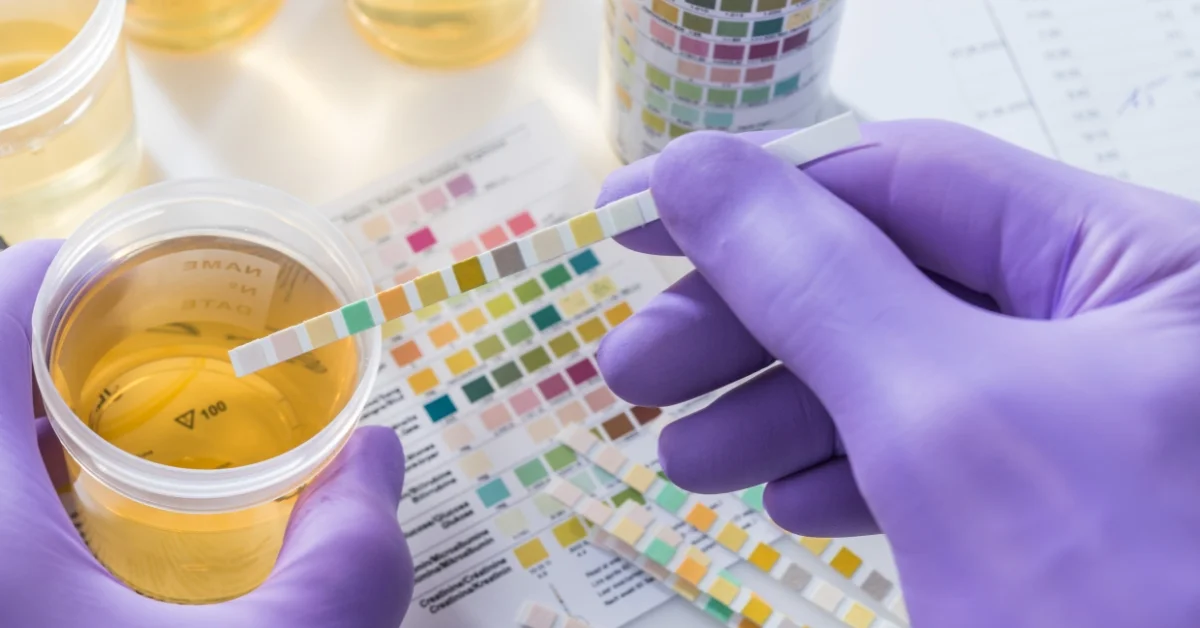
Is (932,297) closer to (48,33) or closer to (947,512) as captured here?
(947,512)

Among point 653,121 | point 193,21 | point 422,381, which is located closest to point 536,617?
point 422,381

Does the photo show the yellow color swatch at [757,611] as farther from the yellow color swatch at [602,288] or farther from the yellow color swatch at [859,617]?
the yellow color swatch at [602,288]

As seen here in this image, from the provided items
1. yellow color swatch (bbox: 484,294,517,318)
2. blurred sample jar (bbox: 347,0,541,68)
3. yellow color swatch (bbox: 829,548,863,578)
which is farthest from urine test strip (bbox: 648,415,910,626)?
blurred sample jar (bbox: 347,0,541,68)

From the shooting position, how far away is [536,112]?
665mm

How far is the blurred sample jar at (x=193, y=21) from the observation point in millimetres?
646

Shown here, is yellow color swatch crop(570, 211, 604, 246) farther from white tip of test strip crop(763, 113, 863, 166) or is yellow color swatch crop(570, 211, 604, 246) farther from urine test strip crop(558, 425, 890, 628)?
urine test strip crop(558, 425, 890, 628)

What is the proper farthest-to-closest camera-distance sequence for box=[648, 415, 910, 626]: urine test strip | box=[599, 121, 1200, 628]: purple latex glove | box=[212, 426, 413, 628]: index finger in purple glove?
1. box=[648, 415, 910, 626]: urine test strip
2. box=[212, 426, 413, 628]: index finger in purple glove
3. box=[599, 121, 1200, 628]: purple latex glove

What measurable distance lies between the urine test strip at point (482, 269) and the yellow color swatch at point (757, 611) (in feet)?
0.70

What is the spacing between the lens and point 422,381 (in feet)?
1.98

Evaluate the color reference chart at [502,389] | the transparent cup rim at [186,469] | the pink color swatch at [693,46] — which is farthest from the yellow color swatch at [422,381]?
the pink color swatch at [693,46]

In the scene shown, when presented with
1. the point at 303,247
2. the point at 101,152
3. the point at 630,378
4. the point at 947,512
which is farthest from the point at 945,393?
the point at 101,152

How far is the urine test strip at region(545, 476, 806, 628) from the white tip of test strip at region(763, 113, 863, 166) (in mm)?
208

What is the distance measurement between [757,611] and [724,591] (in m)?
0.02

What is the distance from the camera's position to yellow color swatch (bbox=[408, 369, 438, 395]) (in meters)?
0.60
